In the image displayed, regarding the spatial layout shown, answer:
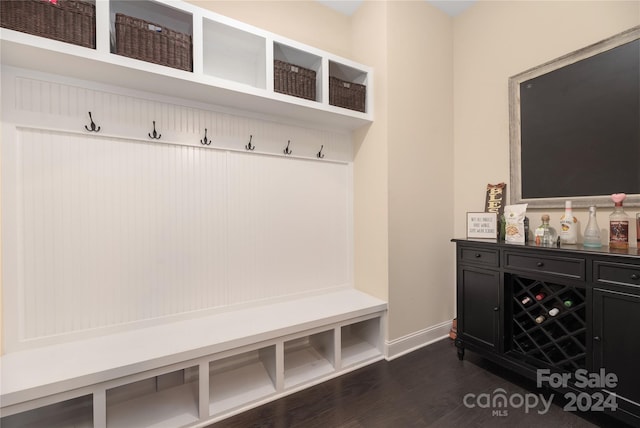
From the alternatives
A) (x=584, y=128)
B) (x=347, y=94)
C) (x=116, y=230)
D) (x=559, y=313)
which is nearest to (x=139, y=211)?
(x=116, y=230)

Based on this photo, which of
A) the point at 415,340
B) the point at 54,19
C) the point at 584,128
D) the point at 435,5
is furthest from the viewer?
the point at 435,5

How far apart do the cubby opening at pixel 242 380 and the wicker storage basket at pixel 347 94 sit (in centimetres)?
187

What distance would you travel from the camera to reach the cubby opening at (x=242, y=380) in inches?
64.0

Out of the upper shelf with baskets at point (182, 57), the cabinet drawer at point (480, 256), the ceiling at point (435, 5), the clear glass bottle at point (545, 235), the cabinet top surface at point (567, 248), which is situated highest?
the ceiling at point (435, 5)

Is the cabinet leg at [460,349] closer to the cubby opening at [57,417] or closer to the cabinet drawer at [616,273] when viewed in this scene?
the cabinet drawer at [616,273]

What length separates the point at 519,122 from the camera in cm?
207

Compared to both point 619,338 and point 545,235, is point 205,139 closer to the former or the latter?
point 545,235

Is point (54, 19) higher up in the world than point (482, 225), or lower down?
higher up

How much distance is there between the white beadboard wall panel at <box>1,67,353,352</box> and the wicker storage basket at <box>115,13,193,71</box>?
31 centimetres

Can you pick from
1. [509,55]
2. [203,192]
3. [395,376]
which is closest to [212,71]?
[203,192]

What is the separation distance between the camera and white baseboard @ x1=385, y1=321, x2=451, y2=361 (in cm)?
214

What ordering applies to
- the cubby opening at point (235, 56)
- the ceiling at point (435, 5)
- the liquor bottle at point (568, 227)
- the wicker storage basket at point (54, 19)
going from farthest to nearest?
the ceiling at point (435, 5)
the cubby opening at point (235, 56)
the liquor bottle at point (568, 227)
the wicker storage basket at point (54, 19)

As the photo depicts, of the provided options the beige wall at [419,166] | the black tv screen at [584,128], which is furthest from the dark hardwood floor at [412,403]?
the black tv screen at [584,128]

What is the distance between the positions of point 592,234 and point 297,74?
6.98ft
